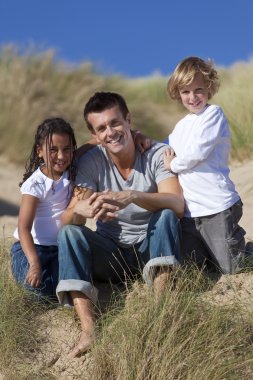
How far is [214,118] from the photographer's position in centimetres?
414

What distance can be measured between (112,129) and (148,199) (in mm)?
437

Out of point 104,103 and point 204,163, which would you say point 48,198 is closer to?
point 104,103

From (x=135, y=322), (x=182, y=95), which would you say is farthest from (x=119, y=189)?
(x=135, y=322)

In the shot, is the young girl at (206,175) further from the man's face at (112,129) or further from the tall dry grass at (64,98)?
the tall dry grass at (64,98)

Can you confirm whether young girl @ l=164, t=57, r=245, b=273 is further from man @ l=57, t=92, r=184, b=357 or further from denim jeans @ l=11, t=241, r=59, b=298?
denim jeans @ l=11, t=241, r=59, b=298

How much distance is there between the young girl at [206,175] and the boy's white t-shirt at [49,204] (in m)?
0.59

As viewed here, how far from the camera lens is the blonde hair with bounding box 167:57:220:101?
4.16 metres

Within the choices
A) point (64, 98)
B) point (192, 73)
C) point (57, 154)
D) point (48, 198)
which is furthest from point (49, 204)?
point (64, 98)

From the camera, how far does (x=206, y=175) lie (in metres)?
4.16

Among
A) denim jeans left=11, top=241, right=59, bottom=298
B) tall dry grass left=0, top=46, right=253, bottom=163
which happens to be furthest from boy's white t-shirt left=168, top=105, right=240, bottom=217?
tall dry grass left=0, top=46, right=253, bottom=163

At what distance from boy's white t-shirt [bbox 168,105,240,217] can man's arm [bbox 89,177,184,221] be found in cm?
9

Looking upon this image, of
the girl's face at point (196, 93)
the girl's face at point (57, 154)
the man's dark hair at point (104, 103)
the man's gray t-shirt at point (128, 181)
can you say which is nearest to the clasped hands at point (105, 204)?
the man's gray t-shirt at point (128, 181)

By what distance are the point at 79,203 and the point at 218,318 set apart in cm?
93

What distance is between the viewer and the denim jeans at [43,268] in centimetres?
413
